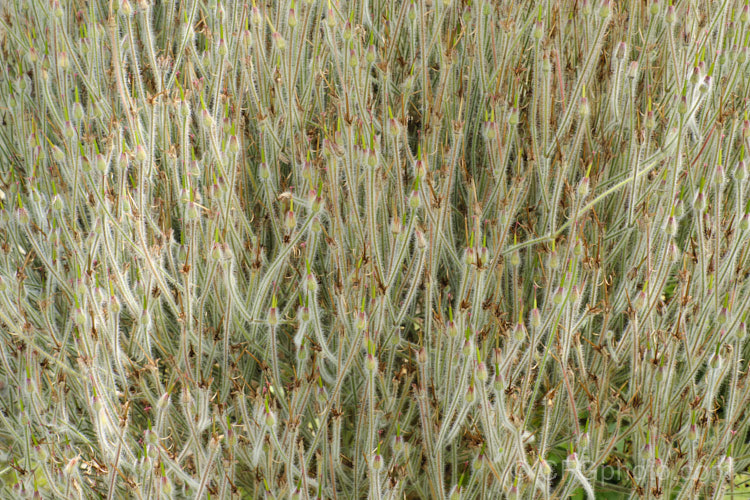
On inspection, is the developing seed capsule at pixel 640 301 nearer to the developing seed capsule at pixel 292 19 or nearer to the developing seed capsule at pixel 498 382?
the developing seed capsule at pixel 498 382

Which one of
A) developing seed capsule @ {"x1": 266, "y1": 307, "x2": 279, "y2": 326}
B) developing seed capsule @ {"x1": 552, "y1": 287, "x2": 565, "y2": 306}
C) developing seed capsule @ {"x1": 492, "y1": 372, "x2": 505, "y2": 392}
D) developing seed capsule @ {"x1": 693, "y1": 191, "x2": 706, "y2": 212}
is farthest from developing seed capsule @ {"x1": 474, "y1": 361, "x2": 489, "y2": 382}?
developing seed capsule @ {"x1": 693, "y1": 191, "x2": 706, "y2": 212}

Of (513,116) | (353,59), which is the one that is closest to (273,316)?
(353,59)

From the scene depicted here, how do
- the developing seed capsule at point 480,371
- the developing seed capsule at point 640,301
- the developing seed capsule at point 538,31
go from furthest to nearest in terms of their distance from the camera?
the developing seed capsule at point 538,31 < the developing seed capsule at point 640,301 < the developing seed capsule at point 480,371

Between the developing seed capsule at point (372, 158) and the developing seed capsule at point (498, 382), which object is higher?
the developing seed capsule at point (372, 158)

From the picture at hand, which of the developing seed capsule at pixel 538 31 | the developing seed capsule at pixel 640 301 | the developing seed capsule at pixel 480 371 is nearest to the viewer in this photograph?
the developing seed capsule at pixel 480 371

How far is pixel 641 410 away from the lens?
64.8 inches

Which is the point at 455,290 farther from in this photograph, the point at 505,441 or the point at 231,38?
the point at 231,38

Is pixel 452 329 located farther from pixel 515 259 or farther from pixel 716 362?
pixel 716 362

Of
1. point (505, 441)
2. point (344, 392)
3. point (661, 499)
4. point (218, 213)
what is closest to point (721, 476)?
point (661, 499)

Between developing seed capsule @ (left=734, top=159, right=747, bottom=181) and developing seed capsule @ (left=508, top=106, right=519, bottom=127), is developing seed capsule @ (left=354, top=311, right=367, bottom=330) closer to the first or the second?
developing seed capsule @ (left=508, top=106, right=519, bottom=127)

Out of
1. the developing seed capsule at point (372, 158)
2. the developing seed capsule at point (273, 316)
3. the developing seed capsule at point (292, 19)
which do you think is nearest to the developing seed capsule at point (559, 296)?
the developing seed capsule at point (372, 158)

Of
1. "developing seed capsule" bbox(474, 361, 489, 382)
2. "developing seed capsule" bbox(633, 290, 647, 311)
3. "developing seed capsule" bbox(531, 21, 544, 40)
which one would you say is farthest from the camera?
"developing seed capsule" bbox(531, 21, 544, 40)

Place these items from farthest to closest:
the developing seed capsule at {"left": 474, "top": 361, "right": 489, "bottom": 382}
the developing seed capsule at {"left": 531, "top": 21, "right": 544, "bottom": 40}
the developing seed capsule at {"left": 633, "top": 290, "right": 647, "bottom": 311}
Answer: the developing seed capsule at {"left": 531, "top": 21, "right": 544, "bottom": 40} < the developing seed capsule at {"left": 633, "top": 290, "right": 647, "bottom": 311} < the developing seed capsule at {"left": 474, "top": 361, "right": 489, "bottom": 382}

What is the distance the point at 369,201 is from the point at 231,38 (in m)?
0.68
